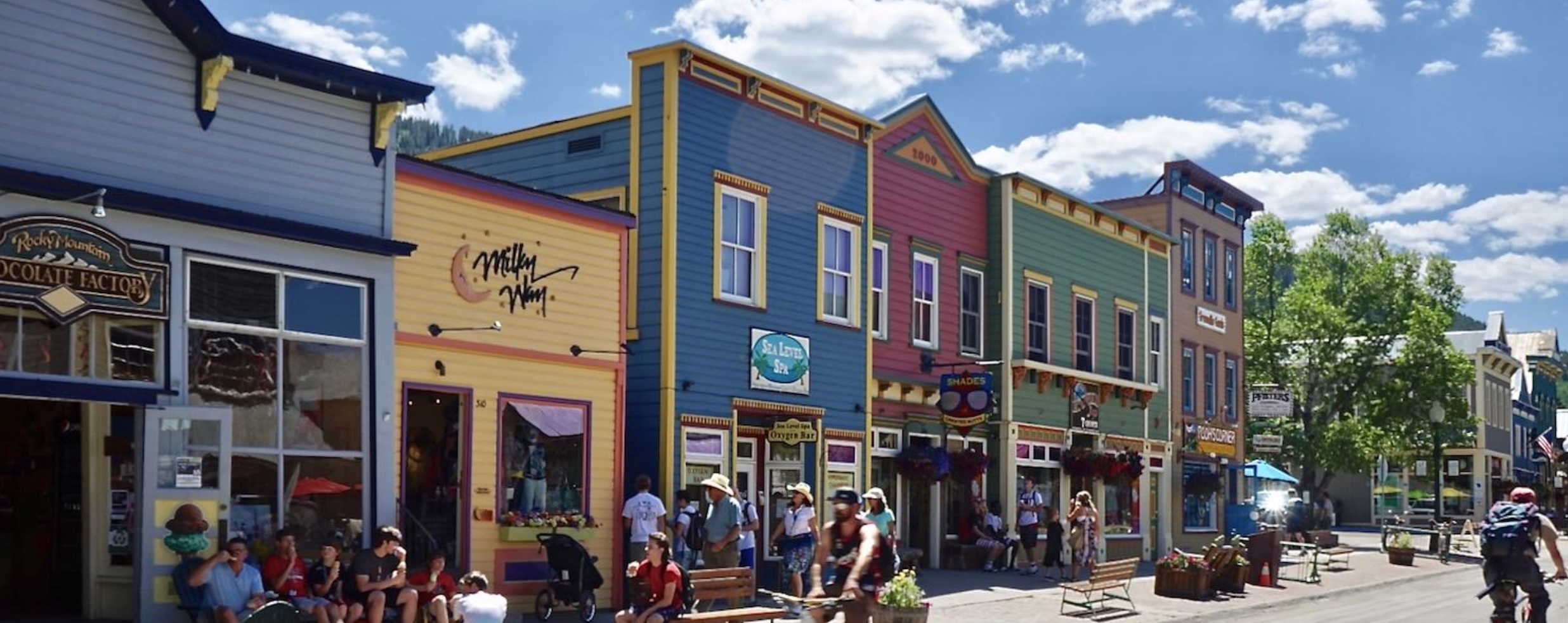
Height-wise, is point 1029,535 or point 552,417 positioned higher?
point 552,417

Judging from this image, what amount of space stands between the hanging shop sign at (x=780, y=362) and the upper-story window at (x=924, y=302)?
4049 mm

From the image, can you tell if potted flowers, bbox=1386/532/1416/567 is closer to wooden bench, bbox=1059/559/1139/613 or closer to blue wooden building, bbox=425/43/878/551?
wooden bench, bbox=1059/559/1139/613

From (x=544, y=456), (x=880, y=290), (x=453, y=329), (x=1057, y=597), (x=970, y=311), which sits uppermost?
(x=880, y=290)

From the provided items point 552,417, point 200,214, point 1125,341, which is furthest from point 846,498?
point 1125,341

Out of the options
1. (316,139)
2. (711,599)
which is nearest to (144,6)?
(316,139)

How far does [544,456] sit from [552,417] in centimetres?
47

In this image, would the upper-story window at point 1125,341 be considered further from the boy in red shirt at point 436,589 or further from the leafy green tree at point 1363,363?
the boy in red shirt at point 436,589

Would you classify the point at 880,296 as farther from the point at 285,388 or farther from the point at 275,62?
the point at 275,62

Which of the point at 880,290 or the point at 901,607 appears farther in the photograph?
the point at 880,290

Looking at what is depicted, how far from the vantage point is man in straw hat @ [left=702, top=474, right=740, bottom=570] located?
20203 mm

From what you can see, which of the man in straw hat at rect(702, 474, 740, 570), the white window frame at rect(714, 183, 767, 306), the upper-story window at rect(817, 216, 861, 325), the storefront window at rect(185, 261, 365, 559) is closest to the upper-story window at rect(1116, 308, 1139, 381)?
the upper-story window at rect(817, 216, 861, 325)

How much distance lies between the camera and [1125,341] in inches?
1388

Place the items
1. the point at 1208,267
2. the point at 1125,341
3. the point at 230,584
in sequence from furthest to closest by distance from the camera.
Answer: the point at 1208,267
the point at 1125,341
the point at 230,584

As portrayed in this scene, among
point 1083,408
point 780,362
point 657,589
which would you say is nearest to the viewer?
point 657,589
